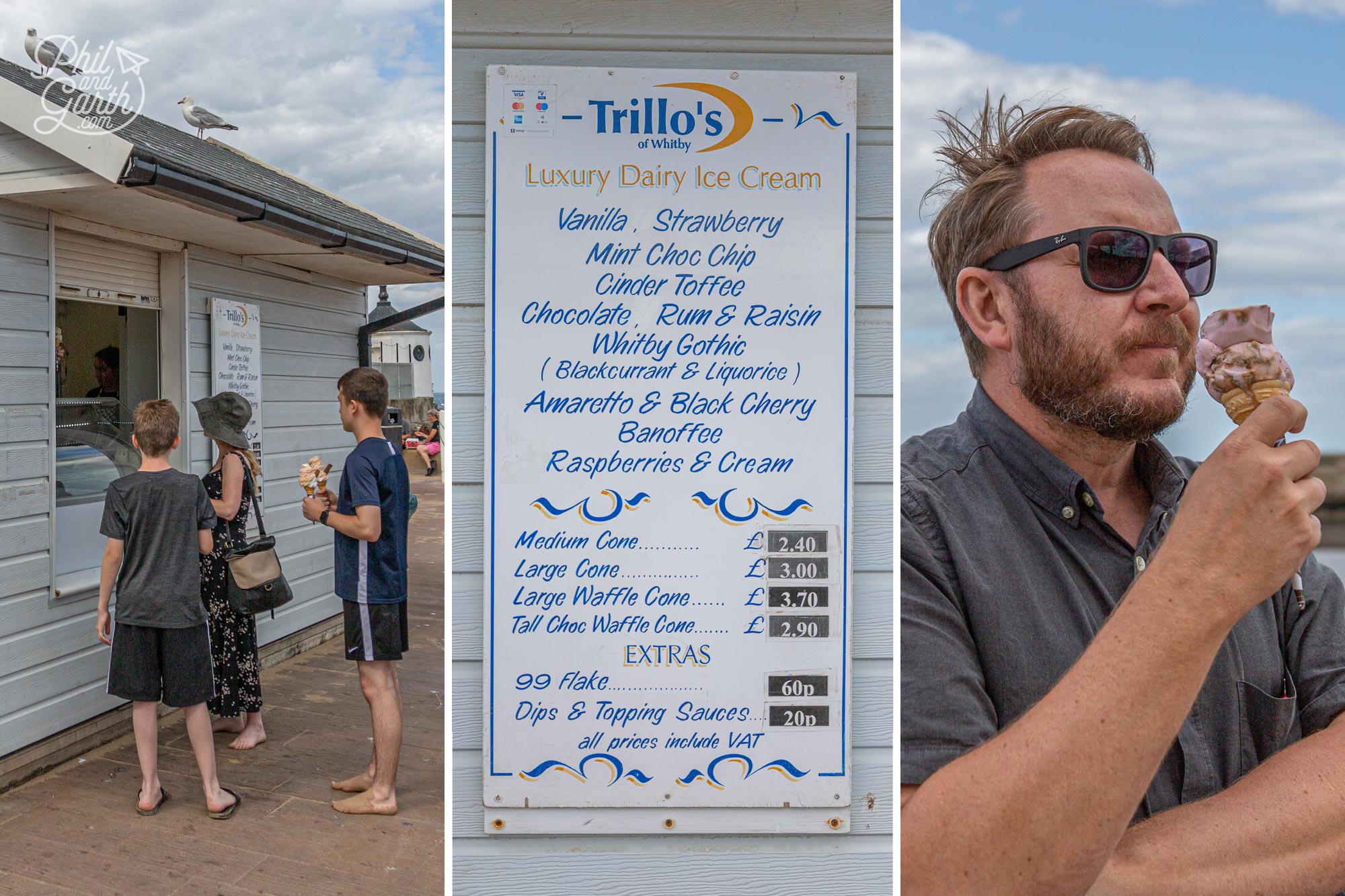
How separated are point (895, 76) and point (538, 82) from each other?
792mm

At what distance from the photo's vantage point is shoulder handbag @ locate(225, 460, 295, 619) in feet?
14.7

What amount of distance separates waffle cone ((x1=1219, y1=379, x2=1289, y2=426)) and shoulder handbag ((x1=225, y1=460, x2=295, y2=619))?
404cm

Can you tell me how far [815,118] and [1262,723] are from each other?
4.84 ft

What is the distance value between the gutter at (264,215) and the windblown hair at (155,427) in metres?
0.99

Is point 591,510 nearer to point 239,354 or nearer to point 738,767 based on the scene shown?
point 738,767

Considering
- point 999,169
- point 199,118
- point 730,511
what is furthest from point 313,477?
point 199,118

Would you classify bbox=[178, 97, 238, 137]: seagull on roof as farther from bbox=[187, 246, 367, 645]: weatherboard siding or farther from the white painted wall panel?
the white painted wall panel

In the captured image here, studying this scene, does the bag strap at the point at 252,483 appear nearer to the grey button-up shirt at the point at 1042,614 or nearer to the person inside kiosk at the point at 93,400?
the person inside kiosk at the point at 93,400

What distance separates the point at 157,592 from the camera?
13.5ft

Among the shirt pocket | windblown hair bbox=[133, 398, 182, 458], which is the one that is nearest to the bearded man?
the shirt pocket

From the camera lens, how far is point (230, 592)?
14.8ft

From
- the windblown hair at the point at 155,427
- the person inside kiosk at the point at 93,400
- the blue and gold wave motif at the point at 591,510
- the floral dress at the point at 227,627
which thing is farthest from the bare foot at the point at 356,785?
the blue and gold wave motif at the point at 591,510

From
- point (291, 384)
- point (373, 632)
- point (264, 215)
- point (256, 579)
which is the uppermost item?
point (264, 215)

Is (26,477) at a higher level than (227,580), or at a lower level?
higher
